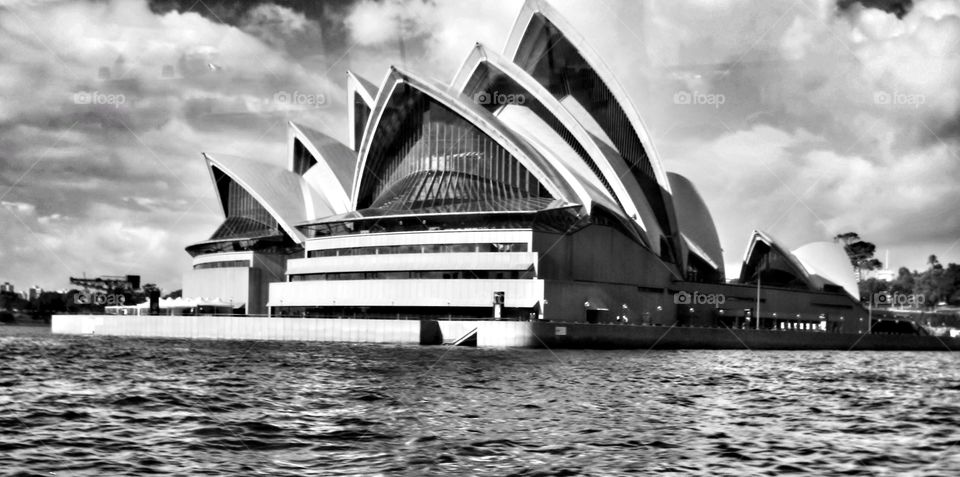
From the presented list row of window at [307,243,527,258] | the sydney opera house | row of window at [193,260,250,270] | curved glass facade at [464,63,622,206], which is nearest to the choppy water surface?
row of window at [307,243,527,258]

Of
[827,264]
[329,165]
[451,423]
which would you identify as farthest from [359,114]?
[451,423]

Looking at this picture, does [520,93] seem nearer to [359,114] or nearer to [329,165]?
[359,114]

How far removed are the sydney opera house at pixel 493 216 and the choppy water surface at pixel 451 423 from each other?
3760 centimetres

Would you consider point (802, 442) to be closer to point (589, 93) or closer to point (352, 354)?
point (352, 354)

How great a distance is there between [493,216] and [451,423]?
5388cm

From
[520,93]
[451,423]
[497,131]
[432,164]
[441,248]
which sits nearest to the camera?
[451,423]

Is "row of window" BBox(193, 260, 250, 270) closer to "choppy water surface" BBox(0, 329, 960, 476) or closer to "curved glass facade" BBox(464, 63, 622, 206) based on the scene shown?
"curved glass facade" BBox(464, 63, 622, 206)

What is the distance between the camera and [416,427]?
1872 cm

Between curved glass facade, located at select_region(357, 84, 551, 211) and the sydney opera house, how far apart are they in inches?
5.6

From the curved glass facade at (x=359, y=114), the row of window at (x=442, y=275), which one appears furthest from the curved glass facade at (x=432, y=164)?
the curved glass facade at (x=359, y=114)

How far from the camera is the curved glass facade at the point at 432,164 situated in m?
78.3

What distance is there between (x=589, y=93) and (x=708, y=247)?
69.5 feet

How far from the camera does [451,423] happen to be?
63.7ft

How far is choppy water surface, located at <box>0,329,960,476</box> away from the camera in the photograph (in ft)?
49.1
